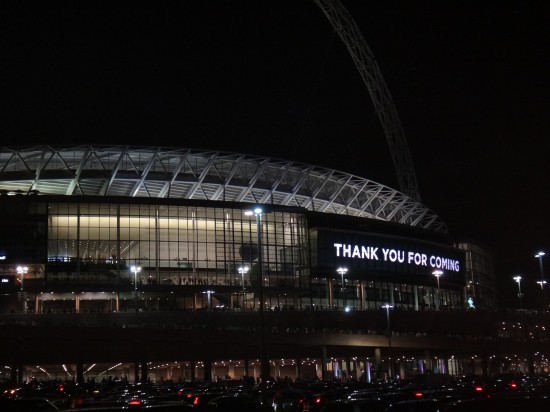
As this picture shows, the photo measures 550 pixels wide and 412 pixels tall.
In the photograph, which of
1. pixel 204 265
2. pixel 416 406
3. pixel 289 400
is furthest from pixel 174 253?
pixel 416 406

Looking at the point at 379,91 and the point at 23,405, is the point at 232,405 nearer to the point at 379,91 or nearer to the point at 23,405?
the point at 23,405

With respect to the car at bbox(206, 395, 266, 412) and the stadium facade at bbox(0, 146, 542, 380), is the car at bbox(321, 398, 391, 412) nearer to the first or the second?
the car at bbox(206, 395, 266, 412)

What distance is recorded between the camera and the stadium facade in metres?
75.1

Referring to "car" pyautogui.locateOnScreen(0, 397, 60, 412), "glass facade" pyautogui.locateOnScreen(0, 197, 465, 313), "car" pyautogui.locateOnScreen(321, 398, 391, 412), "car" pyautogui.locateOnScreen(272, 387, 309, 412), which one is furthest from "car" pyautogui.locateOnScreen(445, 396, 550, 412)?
"glass facade" pyautogui.locateOnScreen(0, 197, 465, 313)

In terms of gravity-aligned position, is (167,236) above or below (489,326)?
above

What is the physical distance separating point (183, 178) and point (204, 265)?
1508cm

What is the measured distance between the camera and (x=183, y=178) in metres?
103

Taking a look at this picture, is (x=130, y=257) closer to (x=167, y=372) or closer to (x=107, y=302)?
(x=107, y=302)

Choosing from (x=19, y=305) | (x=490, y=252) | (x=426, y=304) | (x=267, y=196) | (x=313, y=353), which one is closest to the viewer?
(x=313, y=353)

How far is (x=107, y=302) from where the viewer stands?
8994 cm

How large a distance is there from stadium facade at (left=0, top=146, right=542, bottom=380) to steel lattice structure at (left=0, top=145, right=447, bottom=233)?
0.26m

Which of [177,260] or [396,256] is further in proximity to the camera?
[396,256]

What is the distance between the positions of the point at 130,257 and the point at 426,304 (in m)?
53.5

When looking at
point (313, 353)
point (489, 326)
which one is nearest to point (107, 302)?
point (313, 353)
